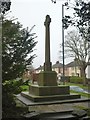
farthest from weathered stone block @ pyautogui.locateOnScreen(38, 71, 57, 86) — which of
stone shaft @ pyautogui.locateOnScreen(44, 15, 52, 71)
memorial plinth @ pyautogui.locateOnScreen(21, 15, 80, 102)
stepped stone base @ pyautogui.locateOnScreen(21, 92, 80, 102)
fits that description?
stepped stone base @ pyautogui.locateOnScreen(21, 92, 80, 102)

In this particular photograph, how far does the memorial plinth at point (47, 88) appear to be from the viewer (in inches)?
466

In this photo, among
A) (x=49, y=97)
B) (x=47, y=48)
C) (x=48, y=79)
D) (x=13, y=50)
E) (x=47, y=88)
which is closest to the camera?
(x=13, y=50)

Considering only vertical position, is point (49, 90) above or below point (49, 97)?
above

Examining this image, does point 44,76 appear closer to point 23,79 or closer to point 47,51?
point 47,51

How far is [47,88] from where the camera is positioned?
12414 millimetres

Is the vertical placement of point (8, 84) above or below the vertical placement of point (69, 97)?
above

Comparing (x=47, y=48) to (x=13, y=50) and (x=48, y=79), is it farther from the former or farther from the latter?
(x=13, y=50)

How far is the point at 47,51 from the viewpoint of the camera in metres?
13.6

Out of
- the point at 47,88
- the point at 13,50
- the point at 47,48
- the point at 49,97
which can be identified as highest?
the point at 47,48

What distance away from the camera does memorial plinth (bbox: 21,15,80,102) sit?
38.8 ft

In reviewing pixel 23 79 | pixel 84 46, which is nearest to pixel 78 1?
pixel 23 79

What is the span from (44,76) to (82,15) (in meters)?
5.46

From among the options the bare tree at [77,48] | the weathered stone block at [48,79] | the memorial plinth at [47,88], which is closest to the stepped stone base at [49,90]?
the memorial plinth at [47,88]

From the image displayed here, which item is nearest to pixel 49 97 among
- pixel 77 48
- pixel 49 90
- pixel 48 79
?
pixel 49 90
